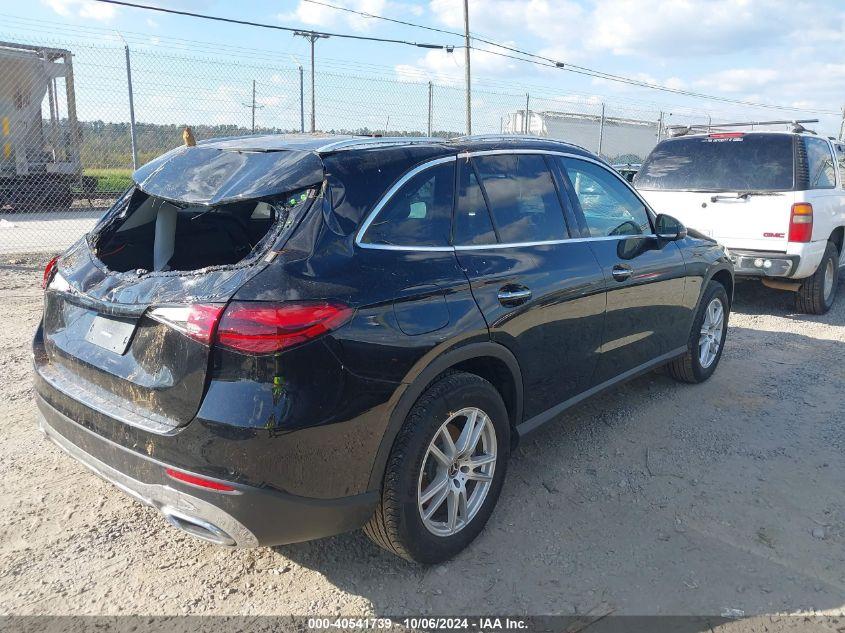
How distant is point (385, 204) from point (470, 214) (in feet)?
1.72


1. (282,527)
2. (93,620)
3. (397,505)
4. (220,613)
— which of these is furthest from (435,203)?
(93,620)

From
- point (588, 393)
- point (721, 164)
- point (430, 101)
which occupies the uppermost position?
point (430, 101)

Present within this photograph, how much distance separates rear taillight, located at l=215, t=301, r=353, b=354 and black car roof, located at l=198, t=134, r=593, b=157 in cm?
78

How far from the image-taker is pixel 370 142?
2973 mm

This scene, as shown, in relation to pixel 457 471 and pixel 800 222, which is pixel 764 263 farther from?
pixel 457 471

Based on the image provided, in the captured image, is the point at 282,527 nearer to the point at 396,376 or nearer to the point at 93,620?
the point at 396,376

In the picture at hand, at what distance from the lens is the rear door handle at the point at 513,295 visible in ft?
10.00

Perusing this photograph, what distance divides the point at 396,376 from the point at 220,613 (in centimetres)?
115

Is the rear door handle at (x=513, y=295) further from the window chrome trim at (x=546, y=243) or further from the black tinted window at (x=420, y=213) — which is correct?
the black tinted window at (x=420, y=213)

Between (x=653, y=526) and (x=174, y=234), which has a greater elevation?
(x=174, y=234)

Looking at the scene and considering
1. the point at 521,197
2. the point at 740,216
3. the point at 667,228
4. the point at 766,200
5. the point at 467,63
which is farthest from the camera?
the point at 467,63

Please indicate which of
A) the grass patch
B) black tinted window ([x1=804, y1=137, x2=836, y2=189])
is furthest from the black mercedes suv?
the grass patch

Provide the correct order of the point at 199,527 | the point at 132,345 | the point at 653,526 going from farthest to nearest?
1. the point at 653,526
2. the point at 132,345
3. the point at 199,527

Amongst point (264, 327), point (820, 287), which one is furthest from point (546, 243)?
point (820, 287)
